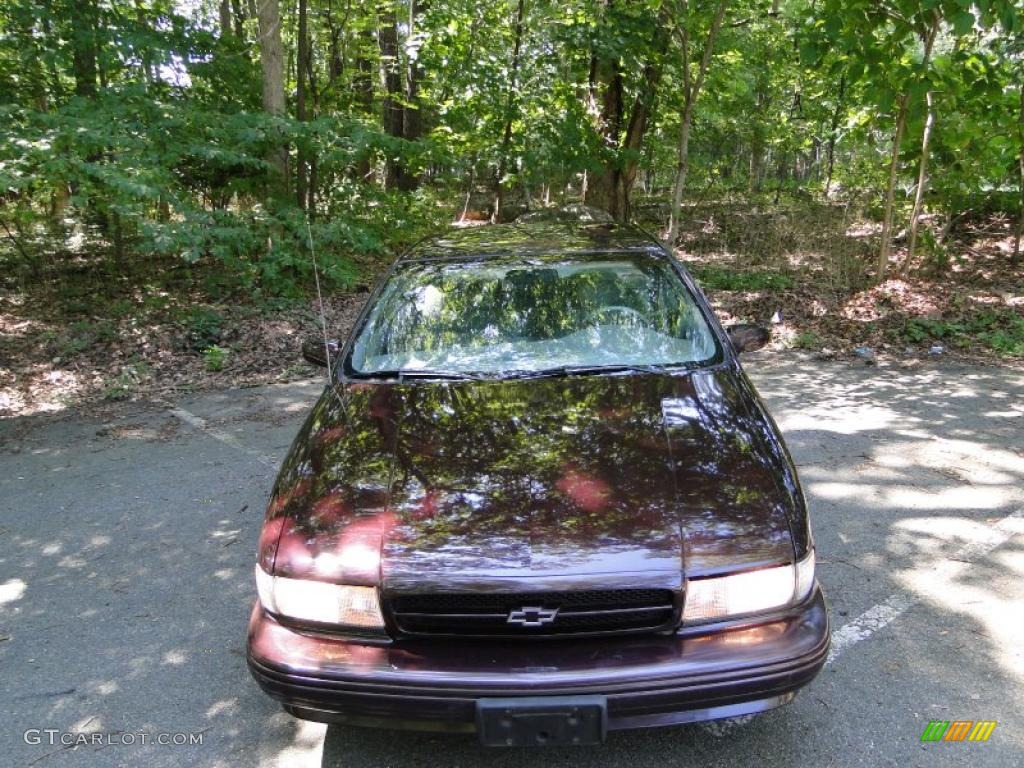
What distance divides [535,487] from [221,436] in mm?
4088

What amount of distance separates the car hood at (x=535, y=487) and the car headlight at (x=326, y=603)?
40mm

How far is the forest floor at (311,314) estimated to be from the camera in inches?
277

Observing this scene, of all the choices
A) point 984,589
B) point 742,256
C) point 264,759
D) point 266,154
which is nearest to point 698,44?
point 742,256

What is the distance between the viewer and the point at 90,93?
304 inches

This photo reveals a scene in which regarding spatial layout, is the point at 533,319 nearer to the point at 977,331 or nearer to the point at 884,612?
the point at 884,612

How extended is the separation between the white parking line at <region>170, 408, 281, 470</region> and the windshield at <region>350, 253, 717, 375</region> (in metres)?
2.06

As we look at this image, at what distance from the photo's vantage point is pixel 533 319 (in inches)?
127

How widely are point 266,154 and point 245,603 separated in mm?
6422

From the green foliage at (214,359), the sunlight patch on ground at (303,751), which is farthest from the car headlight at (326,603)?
the green foliage at (214,359)

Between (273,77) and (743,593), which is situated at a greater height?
(273,77)

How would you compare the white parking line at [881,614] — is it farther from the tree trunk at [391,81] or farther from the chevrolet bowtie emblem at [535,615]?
the tree trunk at [391,81]

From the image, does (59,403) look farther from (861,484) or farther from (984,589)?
(984,589)

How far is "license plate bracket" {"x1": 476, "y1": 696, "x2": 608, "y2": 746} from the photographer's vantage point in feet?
6.07

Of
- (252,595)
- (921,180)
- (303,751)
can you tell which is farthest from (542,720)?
(921,180)
